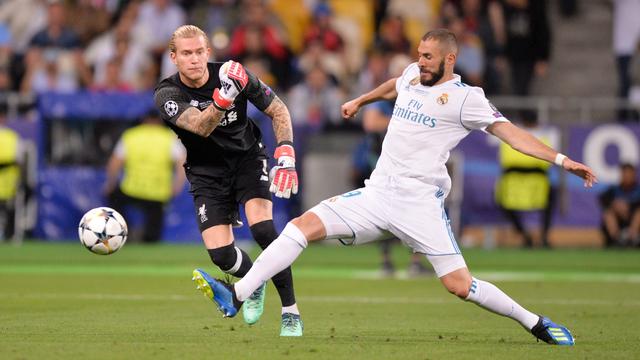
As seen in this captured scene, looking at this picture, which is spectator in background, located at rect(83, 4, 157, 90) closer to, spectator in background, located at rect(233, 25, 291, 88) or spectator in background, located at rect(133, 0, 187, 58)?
spectator in background, located at rect(133, 0, 187, 58)

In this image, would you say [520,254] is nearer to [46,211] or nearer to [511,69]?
[511,69]

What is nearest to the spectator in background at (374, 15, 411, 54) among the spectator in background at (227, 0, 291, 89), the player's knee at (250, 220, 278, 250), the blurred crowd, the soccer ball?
the blurred crowd

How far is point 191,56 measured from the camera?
955cm

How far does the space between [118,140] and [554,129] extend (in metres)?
7.48

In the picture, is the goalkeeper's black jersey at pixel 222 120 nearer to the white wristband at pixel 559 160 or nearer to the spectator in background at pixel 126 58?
the white wristband at pixel 559 160

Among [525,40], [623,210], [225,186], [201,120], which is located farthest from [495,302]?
[525,40]

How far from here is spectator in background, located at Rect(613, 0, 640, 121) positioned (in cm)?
2228

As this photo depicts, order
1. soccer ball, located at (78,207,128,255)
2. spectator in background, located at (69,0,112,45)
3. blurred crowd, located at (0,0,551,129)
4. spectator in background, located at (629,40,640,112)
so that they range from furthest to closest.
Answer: spectator in background, located at (69,0,112,45) → blurred crowd, located at (0,0,551,129) → spectator in background, located at (629,40,640,112) → soccer ball, located at (78,207,128,255)

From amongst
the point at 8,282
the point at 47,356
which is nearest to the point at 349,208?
the point at 47,356

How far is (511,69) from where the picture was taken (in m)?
22.5

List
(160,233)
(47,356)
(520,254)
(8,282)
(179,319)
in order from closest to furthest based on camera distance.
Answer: (47,356), (179,319), (8,282), (520,254), (160,233)

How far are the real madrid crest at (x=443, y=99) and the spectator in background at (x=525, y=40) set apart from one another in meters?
13.4

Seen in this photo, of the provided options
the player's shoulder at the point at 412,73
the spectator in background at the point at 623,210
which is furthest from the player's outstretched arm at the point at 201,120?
the spectator in background at the point at 623,210

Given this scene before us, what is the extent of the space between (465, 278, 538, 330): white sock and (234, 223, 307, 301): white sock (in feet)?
4.06
